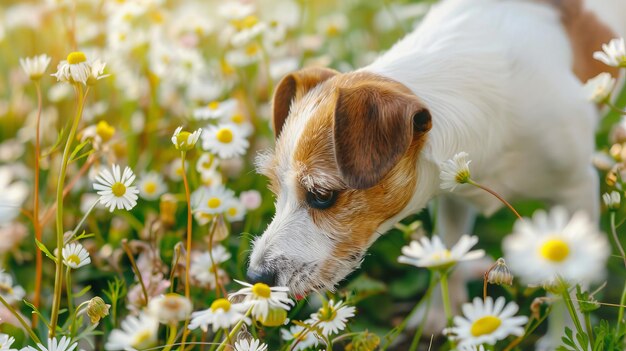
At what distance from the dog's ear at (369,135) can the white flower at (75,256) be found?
607 millimetres

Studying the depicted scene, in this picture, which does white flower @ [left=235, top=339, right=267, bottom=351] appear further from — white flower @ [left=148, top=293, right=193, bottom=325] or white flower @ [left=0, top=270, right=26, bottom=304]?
white flower @ [left=0, top=270, right=26, bottom=304]

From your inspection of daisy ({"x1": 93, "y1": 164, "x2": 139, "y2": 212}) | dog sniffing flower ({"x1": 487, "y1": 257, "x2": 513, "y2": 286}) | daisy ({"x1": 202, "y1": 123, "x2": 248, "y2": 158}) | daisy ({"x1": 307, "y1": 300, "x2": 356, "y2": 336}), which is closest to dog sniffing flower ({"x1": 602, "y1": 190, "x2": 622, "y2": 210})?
dog sniffing flower ({"x1": 487, "y1": 257, "x2": 513, "y2": 286})

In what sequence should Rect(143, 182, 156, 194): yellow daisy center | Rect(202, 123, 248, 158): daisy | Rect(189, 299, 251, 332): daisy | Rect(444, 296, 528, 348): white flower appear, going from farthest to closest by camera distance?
Rect(143, 182, 156, 194): yellow daisy center < Rect(202, 123, 248, 158): daisy < Rect(189, 299, 251, 332): daisy < Rect(444, 296, 528, 348): white flower

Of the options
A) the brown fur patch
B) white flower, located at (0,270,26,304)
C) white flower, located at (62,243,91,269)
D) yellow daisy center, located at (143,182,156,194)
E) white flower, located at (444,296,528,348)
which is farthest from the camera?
yellow daisy center, located at (143,182,156,194)

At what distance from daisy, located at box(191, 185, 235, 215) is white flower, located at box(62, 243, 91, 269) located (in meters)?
0.35

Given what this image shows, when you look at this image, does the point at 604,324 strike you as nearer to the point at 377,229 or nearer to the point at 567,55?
the point at 377,229

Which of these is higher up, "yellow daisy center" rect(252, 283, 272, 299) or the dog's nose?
"yellow daisy center" rect(252, 283, 272, 299)

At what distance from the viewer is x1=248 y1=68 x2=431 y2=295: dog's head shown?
1642 millimetres

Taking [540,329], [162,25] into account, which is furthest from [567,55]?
[162,25]

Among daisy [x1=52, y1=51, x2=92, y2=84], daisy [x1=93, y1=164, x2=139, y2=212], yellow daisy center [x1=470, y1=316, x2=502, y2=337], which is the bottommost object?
yellow daisy center [x1=470, y1=316, x2=502, y2=337]

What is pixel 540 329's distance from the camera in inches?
90.4

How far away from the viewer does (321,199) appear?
1793mm

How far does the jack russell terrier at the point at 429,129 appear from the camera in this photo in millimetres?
1675

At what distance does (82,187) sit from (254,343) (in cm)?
156
